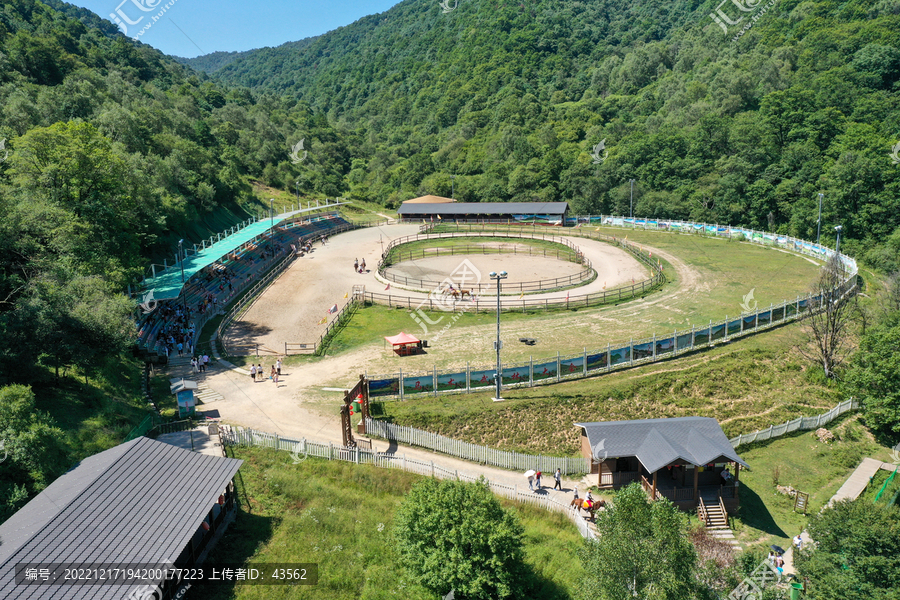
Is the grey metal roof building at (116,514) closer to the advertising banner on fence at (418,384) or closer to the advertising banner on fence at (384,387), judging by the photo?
the advertising banner on fence at (384,387)

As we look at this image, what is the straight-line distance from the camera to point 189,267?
46.1m

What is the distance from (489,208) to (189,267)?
54.5 m

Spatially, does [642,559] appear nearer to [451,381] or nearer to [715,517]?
[715,517]

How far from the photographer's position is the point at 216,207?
7838 cm

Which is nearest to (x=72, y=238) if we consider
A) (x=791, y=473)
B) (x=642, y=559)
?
(x=642, y=559)

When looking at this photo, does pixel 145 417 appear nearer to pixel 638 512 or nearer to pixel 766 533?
pixel 638 512

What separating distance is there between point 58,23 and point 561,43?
13950 centimetres

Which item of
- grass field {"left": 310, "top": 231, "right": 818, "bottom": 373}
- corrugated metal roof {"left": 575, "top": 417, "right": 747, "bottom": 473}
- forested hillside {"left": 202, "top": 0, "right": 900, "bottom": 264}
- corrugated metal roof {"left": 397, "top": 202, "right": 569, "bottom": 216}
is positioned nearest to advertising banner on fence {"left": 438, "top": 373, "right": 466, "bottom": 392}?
grass field {"left": 310, "top": 231, "right": 818, "bottom": 373}

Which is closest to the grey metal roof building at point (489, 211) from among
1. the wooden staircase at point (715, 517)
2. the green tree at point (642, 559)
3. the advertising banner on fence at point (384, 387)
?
the advertising banner on fence at point (384, 387)

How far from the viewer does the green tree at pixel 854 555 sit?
1745cm

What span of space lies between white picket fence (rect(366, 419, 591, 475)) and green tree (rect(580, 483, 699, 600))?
11352 millimetres

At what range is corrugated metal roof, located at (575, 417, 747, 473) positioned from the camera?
24.0m

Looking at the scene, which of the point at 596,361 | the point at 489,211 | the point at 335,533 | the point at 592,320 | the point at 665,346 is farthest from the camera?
the point at 489,211

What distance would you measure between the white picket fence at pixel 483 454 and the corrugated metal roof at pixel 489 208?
215 feet
